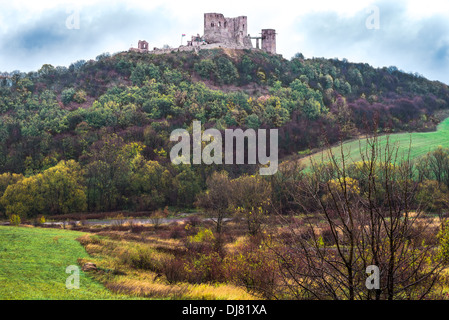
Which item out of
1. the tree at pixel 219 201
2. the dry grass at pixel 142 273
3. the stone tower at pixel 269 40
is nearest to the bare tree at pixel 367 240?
the dry grass at pixel 142 273

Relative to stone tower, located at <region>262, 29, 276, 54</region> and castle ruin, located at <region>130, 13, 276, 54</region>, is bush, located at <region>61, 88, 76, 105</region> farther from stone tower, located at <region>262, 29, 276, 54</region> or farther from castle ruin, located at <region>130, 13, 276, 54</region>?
stone tower, located at <region>262, 29, 276, 54</region>

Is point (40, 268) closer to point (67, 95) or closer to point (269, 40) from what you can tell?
point (67, 95)

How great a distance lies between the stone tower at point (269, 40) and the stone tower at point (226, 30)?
13.1 ft

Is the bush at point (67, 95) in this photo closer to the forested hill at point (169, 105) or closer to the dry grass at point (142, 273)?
the forested hill at point (169, 105)

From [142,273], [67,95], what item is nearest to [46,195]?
[142,273]

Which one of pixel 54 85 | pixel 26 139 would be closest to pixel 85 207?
pixel 26 139

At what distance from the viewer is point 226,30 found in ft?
303

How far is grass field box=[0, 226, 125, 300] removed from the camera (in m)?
9.37

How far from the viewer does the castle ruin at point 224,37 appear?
294 ft

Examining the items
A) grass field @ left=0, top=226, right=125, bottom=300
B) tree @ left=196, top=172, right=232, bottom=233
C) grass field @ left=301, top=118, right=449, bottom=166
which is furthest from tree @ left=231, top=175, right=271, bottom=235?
grass field @ left=301, top=118, right=449, bottom=166

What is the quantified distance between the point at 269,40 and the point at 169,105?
40776 mm

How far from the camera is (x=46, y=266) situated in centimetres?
1273
